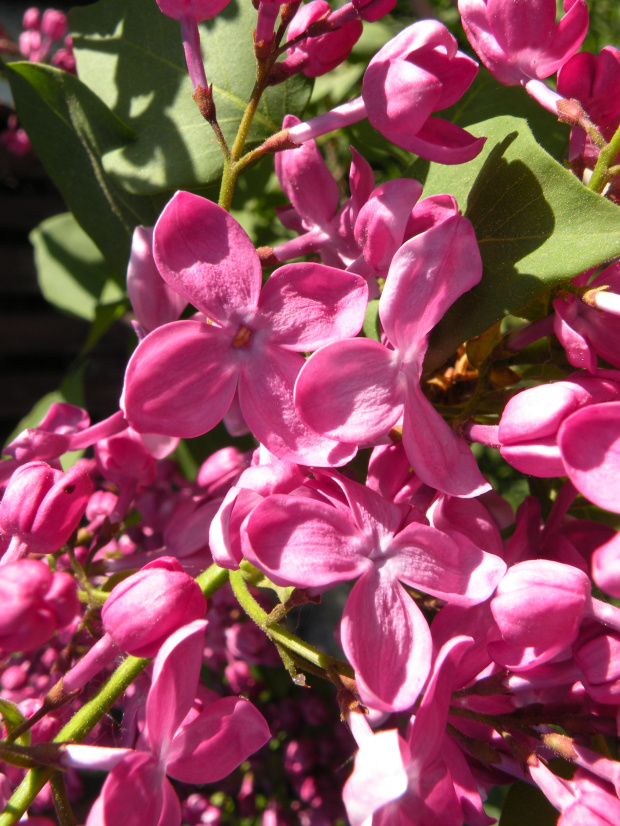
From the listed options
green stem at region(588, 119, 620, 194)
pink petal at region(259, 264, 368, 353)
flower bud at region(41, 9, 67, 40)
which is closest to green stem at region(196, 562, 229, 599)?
pink petal at region(259, 264, 368, 353)

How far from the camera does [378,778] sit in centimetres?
41

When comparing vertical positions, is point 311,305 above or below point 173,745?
above

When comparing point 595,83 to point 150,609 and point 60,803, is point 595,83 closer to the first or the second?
point 150,609

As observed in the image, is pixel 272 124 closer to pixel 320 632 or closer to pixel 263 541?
pixel 263 541

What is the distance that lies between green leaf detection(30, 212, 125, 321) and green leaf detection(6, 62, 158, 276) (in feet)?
1.29

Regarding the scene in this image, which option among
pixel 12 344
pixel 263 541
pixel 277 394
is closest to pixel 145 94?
pixel 277 394

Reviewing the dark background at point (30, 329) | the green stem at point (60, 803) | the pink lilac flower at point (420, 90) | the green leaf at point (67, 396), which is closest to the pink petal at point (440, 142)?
the pink lilac flower at point (420, 90)

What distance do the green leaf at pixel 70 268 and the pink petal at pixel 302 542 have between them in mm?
967

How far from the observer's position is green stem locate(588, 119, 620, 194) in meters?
0.49

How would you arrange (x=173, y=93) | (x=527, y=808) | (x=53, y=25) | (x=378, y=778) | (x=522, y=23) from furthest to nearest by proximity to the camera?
(x=53, y=25), (x=173, y=93), (x=527, y=808), (x=522, y=23), (x=378, y=778)

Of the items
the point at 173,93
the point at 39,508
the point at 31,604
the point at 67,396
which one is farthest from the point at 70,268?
the point at 31,604

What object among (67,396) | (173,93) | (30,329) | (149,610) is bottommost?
(30,329)

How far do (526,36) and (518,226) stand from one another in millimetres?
151

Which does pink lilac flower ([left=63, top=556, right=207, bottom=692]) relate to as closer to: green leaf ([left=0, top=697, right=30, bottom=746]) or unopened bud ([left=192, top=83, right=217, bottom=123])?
green leaf ([left=0, top=697, right=30, bottom=746])
